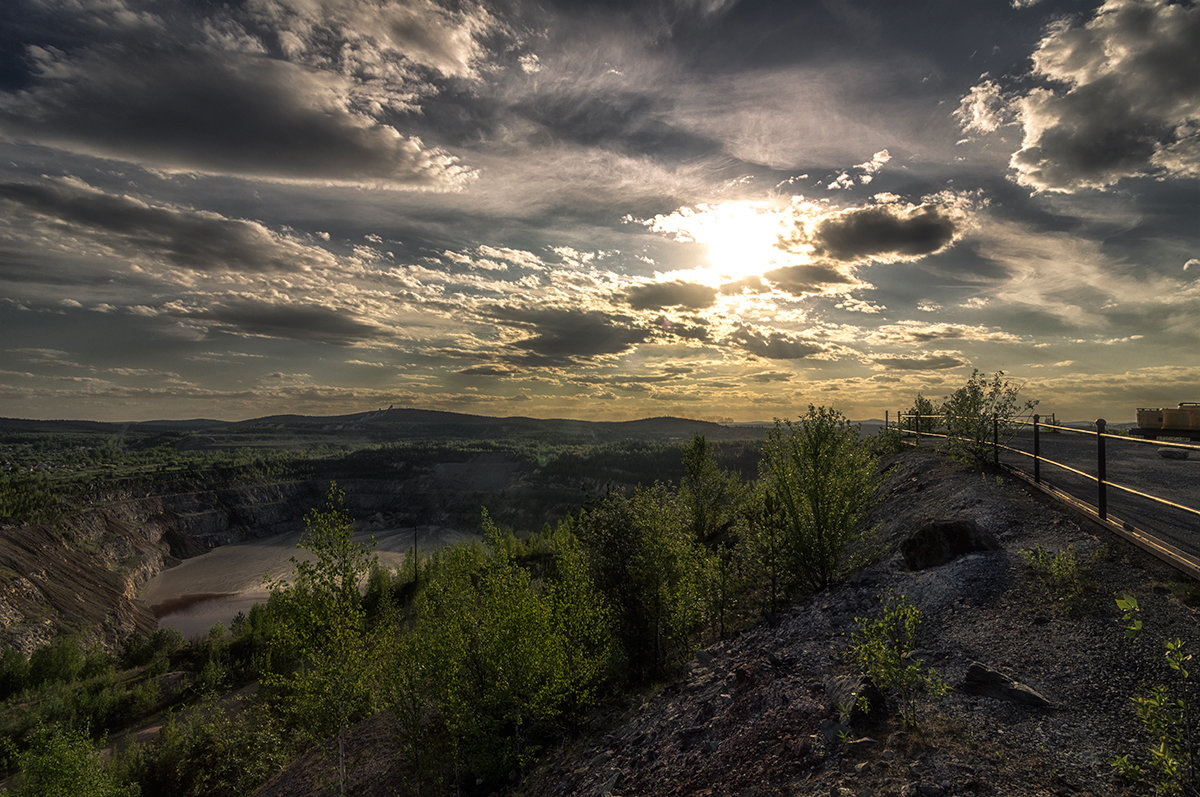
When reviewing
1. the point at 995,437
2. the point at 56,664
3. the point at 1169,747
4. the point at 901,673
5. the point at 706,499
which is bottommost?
the point at 56,664

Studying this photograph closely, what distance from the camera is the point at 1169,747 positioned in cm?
568

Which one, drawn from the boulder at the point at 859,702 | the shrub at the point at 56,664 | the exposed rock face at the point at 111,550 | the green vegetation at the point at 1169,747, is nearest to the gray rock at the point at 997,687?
the green vegetation at the point at 1169,747

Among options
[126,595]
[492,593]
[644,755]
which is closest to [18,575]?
[126,595]

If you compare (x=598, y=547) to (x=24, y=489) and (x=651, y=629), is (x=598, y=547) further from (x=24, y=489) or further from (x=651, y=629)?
(x=24, y=489)

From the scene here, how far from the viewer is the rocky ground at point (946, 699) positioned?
6.51 metres

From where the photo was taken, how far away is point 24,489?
94.9 m

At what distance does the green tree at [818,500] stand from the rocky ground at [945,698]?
1.13 meters

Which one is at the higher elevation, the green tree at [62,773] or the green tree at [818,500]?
the green tree at [818,500]

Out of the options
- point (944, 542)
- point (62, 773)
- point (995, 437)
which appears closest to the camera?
point (944, 542)

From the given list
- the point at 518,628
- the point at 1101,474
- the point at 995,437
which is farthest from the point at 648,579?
the point at 995,437

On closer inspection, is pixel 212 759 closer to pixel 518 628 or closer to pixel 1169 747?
pixel 518 628

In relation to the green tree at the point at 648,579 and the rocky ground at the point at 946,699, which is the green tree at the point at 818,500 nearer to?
the rocky ground at the point at 946,699

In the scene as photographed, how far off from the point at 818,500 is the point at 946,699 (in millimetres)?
7260

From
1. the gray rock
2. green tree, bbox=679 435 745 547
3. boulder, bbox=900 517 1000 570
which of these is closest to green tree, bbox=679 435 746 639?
green tree, bbox=679 435 745 547
